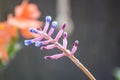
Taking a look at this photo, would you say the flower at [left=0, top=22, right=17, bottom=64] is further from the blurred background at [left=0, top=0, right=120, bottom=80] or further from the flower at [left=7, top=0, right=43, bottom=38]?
the blurred background at [left=0, top=0, right=120, bottom=80]

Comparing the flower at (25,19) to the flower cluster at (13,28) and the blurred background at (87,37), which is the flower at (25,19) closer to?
the flower cluster at (13,28)

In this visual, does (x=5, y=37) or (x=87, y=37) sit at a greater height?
(x=5, y=37)

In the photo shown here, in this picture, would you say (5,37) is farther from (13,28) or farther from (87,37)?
(87,37)

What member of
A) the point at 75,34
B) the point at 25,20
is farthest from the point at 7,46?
the point at 75,34

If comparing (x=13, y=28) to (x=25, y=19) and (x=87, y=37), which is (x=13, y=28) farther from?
(x=87, y=37)

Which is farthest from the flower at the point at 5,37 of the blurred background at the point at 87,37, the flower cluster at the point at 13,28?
the blurred background at the point at 87,37

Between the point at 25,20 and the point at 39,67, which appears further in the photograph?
the point at 39,67

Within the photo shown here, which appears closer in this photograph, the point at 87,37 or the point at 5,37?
the point at 5,37

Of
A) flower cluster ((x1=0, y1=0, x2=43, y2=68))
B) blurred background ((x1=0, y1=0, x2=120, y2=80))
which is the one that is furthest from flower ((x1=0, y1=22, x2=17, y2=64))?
blurred background ((x1=0, y1=0, x2=120, y2=80))

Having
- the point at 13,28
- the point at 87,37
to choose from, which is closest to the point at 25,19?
the point at 13,28

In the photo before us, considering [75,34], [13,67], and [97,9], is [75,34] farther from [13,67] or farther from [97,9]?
[13,67]

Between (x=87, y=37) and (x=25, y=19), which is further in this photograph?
(x=87, y=37)
